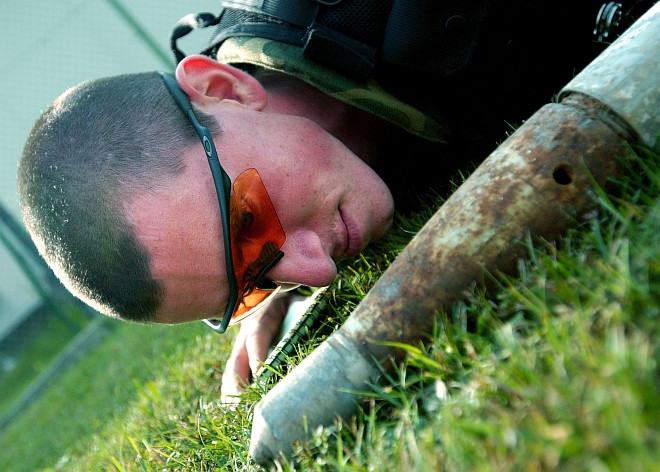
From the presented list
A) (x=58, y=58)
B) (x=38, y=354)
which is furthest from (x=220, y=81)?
(x=38, y=354)

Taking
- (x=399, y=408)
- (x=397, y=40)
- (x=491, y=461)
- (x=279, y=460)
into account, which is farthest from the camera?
(x=397, y=40)

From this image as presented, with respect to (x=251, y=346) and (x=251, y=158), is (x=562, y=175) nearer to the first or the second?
(x=251, y=158)

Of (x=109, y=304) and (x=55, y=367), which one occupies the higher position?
(x=109, y=304)

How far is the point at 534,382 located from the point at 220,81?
184cm

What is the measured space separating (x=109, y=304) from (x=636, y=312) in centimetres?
160

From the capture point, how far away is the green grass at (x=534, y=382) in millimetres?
846

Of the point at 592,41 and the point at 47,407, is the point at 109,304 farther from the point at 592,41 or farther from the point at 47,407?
the point at 47,407

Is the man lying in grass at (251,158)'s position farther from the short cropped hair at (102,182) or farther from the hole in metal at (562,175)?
the hole in metal at (562,175)

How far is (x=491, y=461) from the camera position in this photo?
94 centimetres

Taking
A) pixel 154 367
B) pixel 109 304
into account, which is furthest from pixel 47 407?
pixel 109 304

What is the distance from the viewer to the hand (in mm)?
2477

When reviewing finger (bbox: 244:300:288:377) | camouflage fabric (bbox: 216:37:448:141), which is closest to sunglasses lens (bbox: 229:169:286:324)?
finger (bbox: 244:300:288:377)

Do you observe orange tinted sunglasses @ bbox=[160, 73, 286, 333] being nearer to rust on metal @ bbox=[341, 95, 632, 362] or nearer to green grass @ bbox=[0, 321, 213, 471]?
rust on metal @ bbox=[341, 95, 632, 362]

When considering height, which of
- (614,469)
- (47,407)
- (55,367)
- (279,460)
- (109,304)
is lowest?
(55,367)
